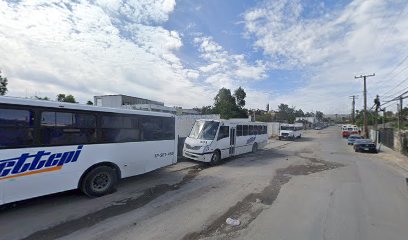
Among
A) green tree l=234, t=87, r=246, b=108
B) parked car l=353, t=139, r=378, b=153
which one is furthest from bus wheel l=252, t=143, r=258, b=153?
green tree l=234, t=87, r=246, b=108

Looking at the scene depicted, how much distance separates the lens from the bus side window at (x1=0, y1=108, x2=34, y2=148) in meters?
5.32

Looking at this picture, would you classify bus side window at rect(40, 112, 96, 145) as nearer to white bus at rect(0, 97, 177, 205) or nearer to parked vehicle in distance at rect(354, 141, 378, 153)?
white bus at rect(0, 97, 177, 205)

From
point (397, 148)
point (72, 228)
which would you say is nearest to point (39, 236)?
point (72, 228)

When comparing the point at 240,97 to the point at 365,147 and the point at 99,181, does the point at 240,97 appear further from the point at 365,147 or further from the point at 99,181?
the point at 99,181

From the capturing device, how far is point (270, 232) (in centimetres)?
495

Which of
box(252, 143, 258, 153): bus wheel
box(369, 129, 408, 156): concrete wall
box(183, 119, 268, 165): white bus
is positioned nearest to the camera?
box(183, 119, 268, 165): white bus

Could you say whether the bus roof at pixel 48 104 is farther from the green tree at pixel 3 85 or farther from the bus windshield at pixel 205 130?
the green tree at pixel 3 85

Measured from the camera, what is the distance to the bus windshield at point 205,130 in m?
13.2

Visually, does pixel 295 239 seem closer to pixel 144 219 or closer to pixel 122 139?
pixel 144 219

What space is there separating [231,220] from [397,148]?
23.8 m

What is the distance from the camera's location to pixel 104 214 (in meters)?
5.76

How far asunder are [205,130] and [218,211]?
7536mm

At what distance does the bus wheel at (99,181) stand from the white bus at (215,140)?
18.2 feet

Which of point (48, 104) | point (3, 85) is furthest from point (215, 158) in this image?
point (3, 85)
